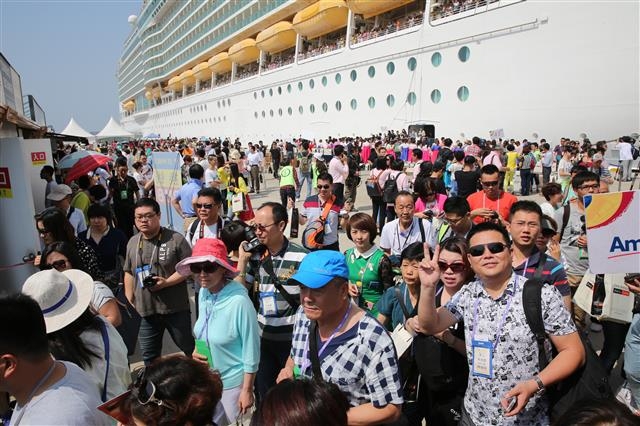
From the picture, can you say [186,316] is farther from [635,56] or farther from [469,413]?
[635,56]

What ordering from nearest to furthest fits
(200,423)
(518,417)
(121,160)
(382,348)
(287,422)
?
(287,422), (200,423), (382,348), (518,417), (121,160)

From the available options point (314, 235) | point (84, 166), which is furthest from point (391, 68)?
point (314, 235)

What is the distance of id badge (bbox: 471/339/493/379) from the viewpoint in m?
1.99

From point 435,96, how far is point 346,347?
20.2 metres

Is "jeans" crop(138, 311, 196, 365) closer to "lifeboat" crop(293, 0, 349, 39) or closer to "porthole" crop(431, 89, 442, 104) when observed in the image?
"porthole" crop(431, 89, 442, 104)

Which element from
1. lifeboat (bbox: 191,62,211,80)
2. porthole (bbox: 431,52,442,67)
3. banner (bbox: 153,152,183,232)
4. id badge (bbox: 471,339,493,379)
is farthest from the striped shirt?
lifeboat (bbox: 191,62,211,80)

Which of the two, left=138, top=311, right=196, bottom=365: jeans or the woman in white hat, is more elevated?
the woman in white hat

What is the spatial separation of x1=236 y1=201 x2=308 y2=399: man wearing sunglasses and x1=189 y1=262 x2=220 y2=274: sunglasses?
1.62ft

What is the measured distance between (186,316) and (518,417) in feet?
8.37

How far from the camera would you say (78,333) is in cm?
209

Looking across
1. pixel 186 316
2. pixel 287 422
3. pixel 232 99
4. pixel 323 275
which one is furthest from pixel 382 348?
pixel 232 99

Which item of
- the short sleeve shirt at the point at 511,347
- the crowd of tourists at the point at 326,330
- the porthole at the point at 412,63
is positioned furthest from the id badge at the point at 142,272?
the porthole at the point at 412,63

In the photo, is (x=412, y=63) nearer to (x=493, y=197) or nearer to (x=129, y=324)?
(x=493, y=197)

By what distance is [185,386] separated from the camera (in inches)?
58.2
